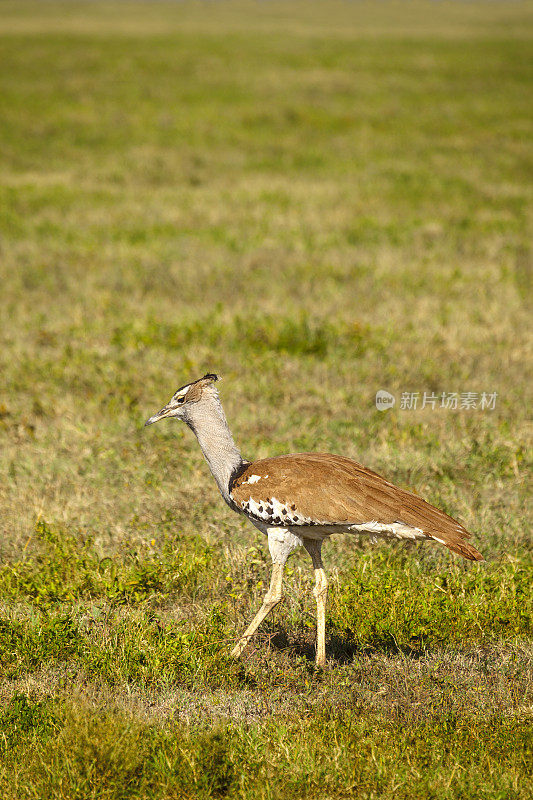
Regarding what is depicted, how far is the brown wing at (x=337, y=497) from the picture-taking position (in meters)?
4.40

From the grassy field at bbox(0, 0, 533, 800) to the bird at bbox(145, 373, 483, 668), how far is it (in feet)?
2.00

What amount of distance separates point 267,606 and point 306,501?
2.52ft

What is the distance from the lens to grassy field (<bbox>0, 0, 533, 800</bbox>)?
13.3 ft

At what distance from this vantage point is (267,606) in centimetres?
484

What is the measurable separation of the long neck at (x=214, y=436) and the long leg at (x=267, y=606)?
541 millimetres

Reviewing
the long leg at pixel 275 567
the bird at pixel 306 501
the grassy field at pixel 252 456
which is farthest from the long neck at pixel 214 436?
the grassy field at pixel 252 456

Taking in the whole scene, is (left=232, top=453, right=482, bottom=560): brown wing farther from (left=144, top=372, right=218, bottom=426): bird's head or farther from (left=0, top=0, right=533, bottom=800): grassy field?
(left=0, top=0, right=533, bottom=800): grassy field

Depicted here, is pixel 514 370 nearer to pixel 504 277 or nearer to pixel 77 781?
pixel 504 277

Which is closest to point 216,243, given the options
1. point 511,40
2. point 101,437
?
point 101,437

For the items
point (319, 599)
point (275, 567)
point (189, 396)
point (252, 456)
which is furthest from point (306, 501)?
point (252, 456)

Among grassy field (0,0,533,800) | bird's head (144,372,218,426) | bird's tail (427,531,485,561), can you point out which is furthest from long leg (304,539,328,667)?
bird's head (144,372,218,426)

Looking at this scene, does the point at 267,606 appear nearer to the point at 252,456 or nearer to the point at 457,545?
the point at 457,545

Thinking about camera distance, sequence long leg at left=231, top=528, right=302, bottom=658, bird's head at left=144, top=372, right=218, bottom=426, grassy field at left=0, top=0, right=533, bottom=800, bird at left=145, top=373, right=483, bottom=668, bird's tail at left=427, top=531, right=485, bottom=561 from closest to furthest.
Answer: grassy field at left=0, top=0, right=533, bottom=800 < bird's tail at left=427, top=531, right=485, bottom=561 < bird at left=145, top=373, right=483, bottom=668 < long leg at left=231, top=528, right=302, bottom=658 < bird's head at left=144, top=372, right=218, bottom=426

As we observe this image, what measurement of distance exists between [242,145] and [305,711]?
65.0 ft
